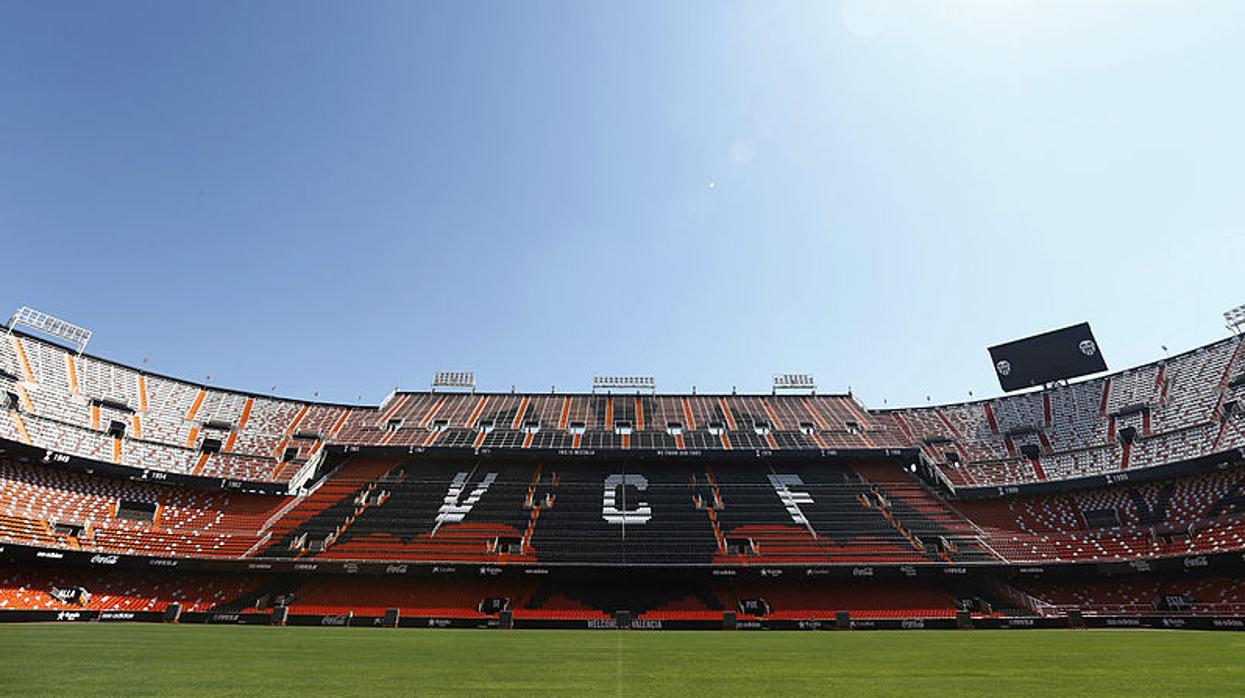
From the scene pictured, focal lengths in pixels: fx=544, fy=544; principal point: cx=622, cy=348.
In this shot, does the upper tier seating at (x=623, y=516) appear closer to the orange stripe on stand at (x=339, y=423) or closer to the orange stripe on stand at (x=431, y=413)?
the orange stripe on stand at (x=431, y=413)

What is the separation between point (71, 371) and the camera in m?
38.6

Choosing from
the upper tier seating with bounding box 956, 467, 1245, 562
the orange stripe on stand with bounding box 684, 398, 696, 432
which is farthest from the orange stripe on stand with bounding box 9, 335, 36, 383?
the upper tier seating with bounding box 956, 467, 1245, 562

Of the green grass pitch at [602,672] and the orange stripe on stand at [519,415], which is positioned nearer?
the green grass pitch at [602,672]

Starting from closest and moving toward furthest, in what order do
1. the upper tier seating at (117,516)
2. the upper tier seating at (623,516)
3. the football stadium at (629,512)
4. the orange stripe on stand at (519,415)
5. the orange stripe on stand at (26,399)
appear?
the football stadium at (629,512) < the upper tier seating at (117,516) < the upper tier seating at (623,516) < the orange stripe on stand at (26,399) < the orange stripe on stand at (519,415)

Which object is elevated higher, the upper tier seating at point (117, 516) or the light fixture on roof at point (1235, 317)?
the light fixture on roof at point (1235, 317)

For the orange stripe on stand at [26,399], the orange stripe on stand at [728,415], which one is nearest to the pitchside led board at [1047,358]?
the orange stripe on stand at [728,415]

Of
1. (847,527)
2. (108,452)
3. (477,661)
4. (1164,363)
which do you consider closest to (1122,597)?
(847,527)

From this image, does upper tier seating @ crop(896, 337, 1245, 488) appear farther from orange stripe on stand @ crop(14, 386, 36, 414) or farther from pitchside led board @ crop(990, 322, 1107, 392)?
orange stripe on stand @ crop(14, 386, 36, 414)

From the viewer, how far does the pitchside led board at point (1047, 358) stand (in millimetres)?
43000

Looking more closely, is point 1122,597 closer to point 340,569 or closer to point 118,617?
point 340,569

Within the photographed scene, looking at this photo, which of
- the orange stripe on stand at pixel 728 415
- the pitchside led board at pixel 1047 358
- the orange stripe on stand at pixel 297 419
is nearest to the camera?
the pitchside led board at pixel 1047 358

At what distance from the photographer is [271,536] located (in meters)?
33.8

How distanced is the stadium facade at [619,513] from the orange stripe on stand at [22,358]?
6.1 inches

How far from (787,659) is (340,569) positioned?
28.3 metres
